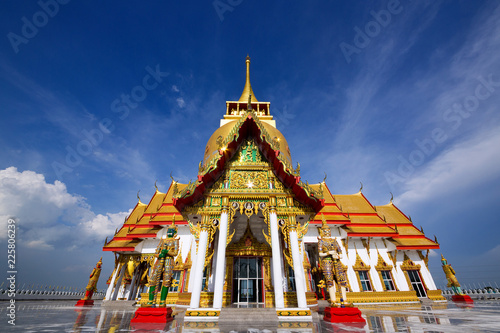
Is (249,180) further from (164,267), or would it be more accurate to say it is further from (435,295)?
(435,295)

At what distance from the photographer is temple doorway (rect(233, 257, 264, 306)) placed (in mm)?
9836

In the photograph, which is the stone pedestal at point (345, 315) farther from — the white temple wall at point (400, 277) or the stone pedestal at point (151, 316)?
the white temple wall at point (400, 277)

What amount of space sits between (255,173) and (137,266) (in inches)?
538

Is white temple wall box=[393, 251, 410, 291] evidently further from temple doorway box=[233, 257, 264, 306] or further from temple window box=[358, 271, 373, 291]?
temple doorway box=[233, 257, 264, 306]

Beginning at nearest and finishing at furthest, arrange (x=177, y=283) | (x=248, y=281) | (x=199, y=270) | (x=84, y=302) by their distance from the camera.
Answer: (x=199, y=270) < (x=248, y=281) < (x=177, y=283) < (x=84, y=302)

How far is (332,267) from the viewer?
7.88m

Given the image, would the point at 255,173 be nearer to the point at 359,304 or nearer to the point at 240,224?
the point at 240,224

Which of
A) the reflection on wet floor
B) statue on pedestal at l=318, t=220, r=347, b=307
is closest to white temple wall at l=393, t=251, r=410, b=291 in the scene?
the reflection on wet floor

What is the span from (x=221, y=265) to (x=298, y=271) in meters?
2.68

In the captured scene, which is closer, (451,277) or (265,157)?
(265,157)

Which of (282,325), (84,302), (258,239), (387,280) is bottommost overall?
(282,325)

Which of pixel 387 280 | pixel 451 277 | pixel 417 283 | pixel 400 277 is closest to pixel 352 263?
pixel 387 280

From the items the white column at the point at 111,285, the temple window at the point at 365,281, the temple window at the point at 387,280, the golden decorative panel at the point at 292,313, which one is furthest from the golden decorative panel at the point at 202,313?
the temple window at the point at 387,280

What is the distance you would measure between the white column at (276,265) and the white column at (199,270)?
2477 mm
